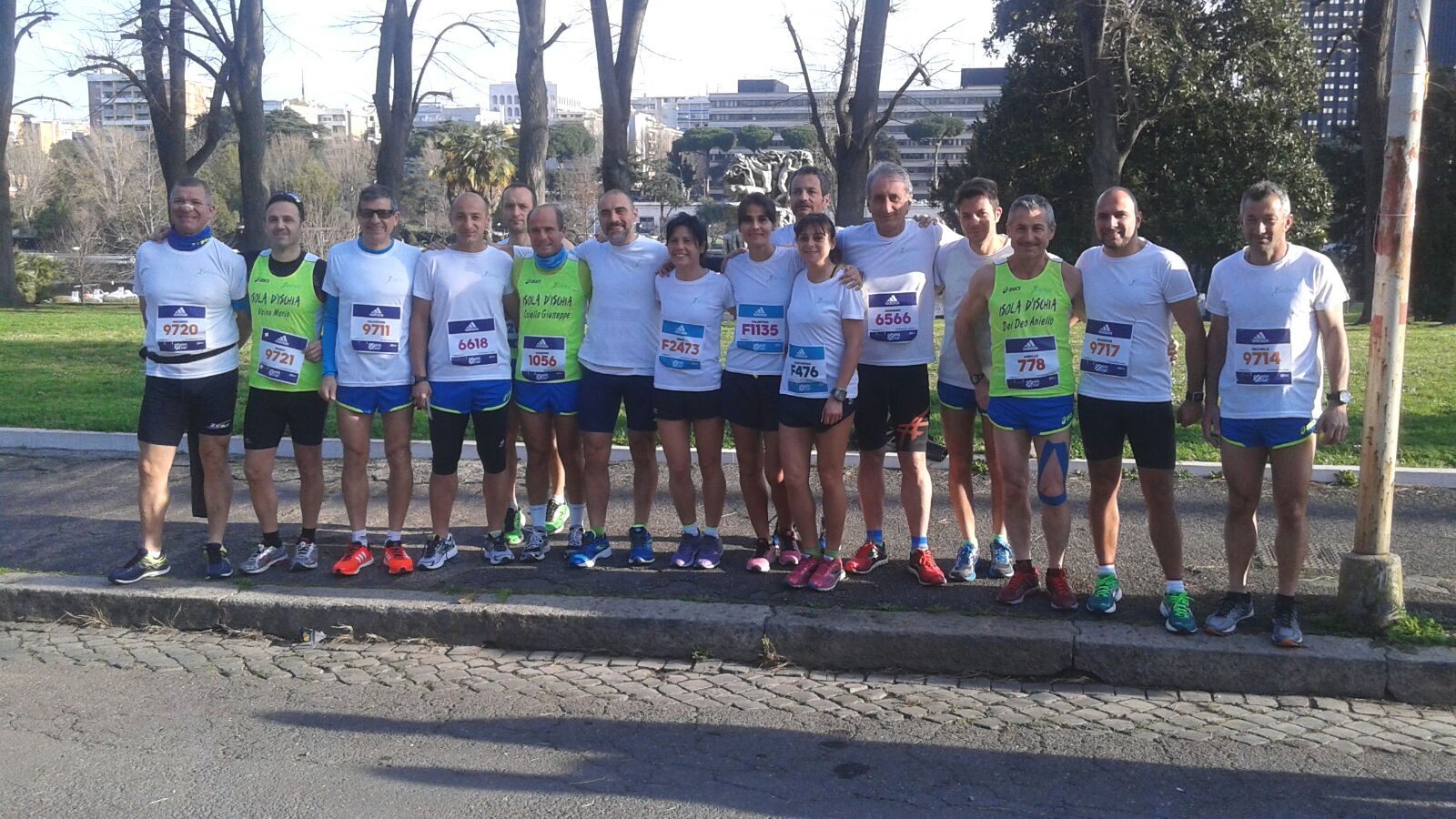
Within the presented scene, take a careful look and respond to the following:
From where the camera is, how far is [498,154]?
52688mm

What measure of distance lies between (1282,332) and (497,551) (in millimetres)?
4091

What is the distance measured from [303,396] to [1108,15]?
9.24 m

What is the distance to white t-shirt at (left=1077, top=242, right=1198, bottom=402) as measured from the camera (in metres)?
5.39

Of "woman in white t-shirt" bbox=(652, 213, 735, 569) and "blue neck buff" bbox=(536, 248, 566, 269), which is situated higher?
"blue neck buff" bbox=(536, 248, 566, 269)

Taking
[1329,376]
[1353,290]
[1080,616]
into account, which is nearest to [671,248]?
[1080,616]

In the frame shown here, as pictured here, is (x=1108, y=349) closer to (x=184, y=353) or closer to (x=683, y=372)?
(x=683, y=372)

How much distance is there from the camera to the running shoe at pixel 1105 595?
5.66m

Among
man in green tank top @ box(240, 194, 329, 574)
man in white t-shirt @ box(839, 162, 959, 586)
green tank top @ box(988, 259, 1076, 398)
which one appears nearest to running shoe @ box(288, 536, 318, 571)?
man in green tank top @ box(240, 194, 329, 574)

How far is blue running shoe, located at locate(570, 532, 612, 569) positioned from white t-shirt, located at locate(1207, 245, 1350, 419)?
333cm

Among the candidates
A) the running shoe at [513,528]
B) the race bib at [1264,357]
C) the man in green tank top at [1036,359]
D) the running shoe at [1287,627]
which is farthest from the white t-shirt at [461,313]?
the running shoe at [1287,627]

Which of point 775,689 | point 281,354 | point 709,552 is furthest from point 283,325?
point 775,689

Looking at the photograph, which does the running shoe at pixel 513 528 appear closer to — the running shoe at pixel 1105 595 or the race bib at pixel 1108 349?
the running shoe at pixel 1105 595

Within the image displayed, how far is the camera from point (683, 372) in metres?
6.30

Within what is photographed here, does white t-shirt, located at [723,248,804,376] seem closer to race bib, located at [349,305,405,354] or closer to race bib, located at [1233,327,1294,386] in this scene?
race bib, located at [349,305,405,354]
